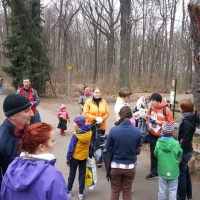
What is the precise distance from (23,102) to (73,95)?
16.0 meters

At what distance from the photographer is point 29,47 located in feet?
55.3

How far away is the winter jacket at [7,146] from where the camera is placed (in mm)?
2121

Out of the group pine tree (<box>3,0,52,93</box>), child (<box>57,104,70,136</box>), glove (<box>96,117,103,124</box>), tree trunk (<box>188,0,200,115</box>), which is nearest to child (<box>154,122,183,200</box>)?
glove (<box>96,117,103,124</box>)

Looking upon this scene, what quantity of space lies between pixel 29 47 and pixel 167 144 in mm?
15716

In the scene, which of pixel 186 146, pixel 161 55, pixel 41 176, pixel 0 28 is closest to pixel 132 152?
pixel 186 146

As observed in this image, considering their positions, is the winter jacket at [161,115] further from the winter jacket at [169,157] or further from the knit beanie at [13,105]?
the knit beanie at [13,105]

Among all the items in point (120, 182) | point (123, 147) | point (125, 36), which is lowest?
point (120, 182)

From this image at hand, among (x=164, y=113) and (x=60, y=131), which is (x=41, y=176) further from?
(x=60, y=131)

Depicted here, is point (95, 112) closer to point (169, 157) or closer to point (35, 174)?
point (169, 157)

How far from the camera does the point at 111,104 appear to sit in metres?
14.8

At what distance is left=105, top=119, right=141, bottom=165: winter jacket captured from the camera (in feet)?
10.4

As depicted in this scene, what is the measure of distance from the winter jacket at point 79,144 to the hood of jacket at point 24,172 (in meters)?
2.04

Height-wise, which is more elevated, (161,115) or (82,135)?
(161,115)

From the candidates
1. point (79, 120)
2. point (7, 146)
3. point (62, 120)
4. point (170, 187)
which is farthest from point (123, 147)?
point (62, 120)
